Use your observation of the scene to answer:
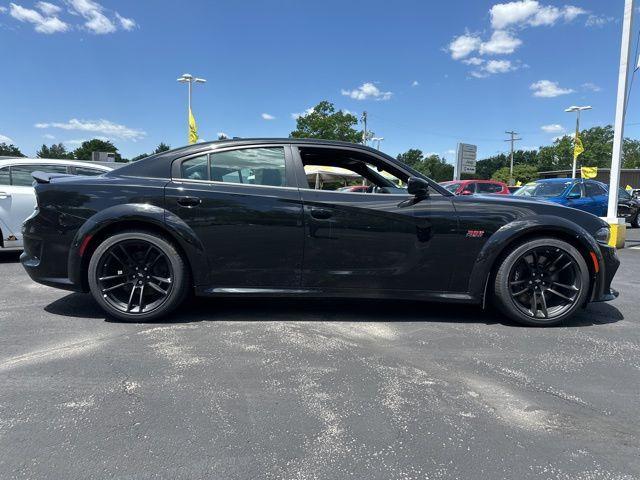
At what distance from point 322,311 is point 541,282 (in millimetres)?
1883

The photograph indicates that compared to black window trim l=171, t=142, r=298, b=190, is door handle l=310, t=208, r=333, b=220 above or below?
below

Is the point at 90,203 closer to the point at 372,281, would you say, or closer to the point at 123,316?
the point at 123,316

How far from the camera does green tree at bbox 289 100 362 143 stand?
130ft

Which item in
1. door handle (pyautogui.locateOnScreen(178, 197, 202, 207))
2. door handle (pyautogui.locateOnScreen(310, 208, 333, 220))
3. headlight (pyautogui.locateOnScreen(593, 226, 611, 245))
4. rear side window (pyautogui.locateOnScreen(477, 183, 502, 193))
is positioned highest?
rear side window (pyautogui.locateOnScreen(477, 183, 502, 193))

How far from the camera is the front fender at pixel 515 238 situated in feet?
11.4

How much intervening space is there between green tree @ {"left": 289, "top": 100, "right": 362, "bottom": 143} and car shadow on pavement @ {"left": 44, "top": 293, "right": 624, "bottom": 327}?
36.6 m

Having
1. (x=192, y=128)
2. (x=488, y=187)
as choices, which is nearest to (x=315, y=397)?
(x=488, y=187)

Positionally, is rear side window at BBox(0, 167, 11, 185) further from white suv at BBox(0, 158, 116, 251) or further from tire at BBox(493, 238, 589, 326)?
tire at BBox(493, 238, 589, 326)

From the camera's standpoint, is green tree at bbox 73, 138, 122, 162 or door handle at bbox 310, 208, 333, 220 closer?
door handle at bbox 310, 208, 333, 220

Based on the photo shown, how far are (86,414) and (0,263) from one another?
536cm

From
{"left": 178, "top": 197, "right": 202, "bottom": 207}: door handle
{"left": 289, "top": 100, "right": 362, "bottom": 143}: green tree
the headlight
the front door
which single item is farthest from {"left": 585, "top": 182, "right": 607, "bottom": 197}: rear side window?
{"left": 289, "top": 100, "right": 362, "bottom": 143}: green tree

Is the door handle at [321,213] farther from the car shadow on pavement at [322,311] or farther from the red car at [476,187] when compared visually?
the red car at [476,187]

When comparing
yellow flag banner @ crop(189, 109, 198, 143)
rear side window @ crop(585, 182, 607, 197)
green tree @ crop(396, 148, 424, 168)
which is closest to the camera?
rear side window @ crop(585, 182, 607, 197)

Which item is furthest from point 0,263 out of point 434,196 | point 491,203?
point 491,203
